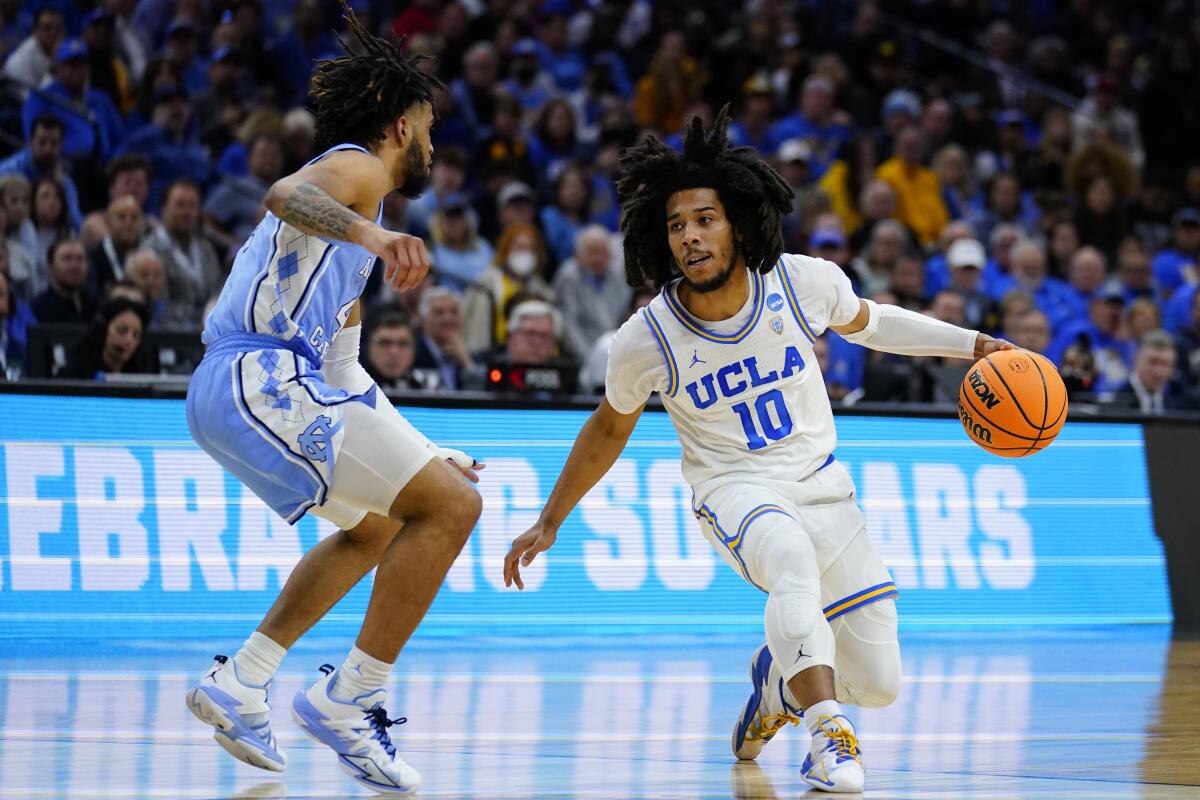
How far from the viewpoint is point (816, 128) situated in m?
16.5

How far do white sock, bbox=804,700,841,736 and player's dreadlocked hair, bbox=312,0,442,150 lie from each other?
2.11 m

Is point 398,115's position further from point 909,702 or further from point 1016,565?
point 1016,565

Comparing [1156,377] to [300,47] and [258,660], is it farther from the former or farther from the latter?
[258,660]

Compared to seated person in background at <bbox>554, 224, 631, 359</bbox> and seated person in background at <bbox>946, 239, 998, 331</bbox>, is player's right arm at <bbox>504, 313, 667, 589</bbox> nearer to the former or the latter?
seated person in background at <bbox>554, 224, 631, 359</bbox>

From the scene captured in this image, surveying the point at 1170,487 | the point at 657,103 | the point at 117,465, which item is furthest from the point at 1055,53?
the point at 117,465

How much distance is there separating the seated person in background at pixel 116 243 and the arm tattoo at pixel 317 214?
675 centimetres

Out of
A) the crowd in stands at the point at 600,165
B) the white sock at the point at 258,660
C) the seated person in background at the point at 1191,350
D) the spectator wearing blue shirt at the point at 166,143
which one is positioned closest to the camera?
the white sock at the point at 258,660

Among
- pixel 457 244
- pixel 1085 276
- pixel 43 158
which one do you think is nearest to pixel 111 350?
pixel 43 158

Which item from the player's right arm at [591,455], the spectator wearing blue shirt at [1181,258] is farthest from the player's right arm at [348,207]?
the spectator wearing blue shirt at [1181,258]

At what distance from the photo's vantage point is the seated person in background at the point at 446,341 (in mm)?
11297

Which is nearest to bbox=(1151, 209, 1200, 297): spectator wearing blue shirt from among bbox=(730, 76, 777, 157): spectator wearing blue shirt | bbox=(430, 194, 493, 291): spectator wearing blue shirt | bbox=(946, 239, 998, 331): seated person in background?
bbox=(946, 239, 998, 331): seated person in background

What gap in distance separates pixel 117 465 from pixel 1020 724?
4575mm

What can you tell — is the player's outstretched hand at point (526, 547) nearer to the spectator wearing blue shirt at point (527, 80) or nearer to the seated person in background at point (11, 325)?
the seated person in background at point (11, 325)

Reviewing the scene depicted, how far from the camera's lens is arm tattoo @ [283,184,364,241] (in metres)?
4.73
